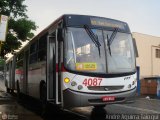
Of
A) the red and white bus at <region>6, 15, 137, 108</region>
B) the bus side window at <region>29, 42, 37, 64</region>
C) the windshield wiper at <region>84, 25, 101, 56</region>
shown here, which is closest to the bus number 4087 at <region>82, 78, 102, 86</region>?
the red and white bus at <region>6, 15, 137, 108</region>

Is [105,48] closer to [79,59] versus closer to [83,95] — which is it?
[79,59]

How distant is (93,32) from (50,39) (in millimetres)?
1757

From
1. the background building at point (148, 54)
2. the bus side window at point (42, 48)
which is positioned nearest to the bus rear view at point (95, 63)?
the bus side window at point (42, 48)

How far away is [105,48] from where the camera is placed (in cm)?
1031

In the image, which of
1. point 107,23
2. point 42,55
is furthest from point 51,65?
point 107,23

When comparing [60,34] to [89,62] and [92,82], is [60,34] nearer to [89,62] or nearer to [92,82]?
[89,62]

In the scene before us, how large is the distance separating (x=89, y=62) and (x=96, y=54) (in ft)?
1.25

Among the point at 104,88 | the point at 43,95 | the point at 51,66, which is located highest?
the point at 51,66

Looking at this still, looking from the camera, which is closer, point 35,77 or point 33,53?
Result: point 35,77

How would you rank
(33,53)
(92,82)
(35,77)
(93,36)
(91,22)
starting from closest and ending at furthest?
1. (92,82)
2. (93,36)
3. (91,22)
4. (35,77)
5. (33,53)

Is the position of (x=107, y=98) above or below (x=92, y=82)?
below

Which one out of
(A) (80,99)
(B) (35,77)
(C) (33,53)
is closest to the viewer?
(A) (80,99)

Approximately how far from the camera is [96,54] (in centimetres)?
1013

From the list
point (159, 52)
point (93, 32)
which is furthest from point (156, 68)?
point (93, 32)
